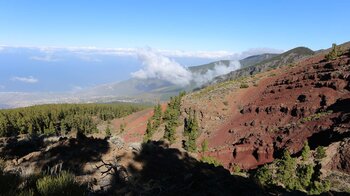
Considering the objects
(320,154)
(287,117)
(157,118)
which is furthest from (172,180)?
(157,118)

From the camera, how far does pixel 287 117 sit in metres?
63.1

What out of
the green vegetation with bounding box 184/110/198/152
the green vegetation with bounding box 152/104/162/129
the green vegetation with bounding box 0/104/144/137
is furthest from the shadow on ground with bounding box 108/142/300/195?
the green vegetation with bounding box 0/104/144/137

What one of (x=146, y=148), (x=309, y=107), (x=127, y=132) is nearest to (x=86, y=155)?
(x=146, y=148)

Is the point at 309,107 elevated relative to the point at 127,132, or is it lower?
elevated

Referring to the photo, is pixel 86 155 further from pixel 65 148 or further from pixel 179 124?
pixel 179 124

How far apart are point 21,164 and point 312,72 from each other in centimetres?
6344

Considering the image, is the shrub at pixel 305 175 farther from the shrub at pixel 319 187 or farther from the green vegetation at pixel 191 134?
the green vegetation at pixel 191 134

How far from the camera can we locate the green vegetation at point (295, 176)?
105 ft

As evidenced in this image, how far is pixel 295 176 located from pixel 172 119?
1810 inches

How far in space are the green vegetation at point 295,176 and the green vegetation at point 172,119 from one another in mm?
35693

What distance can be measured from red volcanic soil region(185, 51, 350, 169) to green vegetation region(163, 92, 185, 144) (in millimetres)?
6208

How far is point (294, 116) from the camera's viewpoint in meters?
62.2

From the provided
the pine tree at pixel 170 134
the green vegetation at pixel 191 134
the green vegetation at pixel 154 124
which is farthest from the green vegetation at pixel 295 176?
the green vegetation at pixel 154 124

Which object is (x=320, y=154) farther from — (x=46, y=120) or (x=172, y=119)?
(x=46, y=120)
